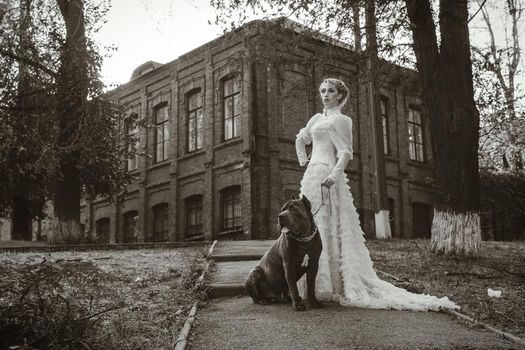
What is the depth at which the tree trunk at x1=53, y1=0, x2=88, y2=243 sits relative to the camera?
15.1m

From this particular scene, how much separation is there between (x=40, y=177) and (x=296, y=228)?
1566 centimetres

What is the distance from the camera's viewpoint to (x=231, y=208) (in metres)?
21.0

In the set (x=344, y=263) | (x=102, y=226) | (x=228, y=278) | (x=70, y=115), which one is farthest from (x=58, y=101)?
(x=102, y=226)

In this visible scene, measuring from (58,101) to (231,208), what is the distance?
7828mm

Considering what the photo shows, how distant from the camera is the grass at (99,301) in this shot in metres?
4.36

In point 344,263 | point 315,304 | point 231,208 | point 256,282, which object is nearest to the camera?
point 315,304

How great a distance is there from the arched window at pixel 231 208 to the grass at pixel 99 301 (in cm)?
934

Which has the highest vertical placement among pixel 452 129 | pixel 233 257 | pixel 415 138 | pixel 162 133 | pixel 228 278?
pixel 162 133

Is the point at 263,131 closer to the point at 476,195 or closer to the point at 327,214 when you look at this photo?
the point at 476,195

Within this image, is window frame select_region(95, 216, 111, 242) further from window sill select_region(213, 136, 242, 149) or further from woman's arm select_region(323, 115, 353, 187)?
woman's arm select_region(323, 115, 353, 187)

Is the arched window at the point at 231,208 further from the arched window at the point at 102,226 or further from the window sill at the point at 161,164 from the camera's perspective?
the arched window at the point at 102,226

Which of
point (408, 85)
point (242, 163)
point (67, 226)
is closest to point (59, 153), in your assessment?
point (67, 226)

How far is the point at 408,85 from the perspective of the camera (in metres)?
14.6

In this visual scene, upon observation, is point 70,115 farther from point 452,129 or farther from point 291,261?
point 291,261
